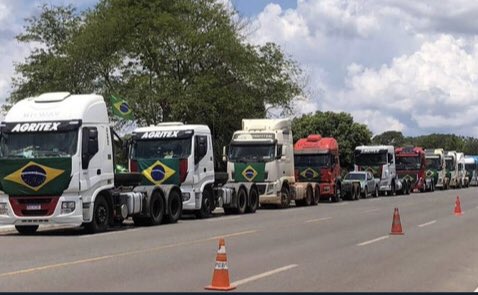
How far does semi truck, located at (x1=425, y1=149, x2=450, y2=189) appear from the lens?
61.5 meters

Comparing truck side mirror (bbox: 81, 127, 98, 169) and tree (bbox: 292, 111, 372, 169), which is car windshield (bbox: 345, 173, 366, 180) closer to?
truck side mirror (bbox: 81, 127, 98, 169)

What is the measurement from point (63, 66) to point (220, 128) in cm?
1039

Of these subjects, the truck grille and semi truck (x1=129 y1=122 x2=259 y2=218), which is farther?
semi truck (x1=129 y1=122 x2=259 y2=218)

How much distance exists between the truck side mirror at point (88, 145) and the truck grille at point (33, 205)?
1.18 m

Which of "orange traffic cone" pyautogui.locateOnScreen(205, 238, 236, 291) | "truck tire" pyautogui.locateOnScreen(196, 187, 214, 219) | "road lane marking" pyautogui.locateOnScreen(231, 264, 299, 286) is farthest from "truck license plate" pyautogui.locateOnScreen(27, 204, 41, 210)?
"orange traffic cone" pyautogui.locateOnScreen(205, 238, 236, 291)

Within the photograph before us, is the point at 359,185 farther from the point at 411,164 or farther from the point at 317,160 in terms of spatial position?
the point at 411,164

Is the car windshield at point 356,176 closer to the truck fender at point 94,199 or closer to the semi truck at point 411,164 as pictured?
the semi truck at point 411,164

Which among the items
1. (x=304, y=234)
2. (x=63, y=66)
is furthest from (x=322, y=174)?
(x=304, y=234)

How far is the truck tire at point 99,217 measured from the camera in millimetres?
19141

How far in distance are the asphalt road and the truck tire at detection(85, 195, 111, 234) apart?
35cm

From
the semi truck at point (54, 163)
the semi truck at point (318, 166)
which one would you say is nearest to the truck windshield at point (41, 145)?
the semi truck at point (54, 163)

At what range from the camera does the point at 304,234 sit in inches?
731

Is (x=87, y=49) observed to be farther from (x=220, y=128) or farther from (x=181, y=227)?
(x=181, y=227)

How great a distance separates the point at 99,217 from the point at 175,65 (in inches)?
989
